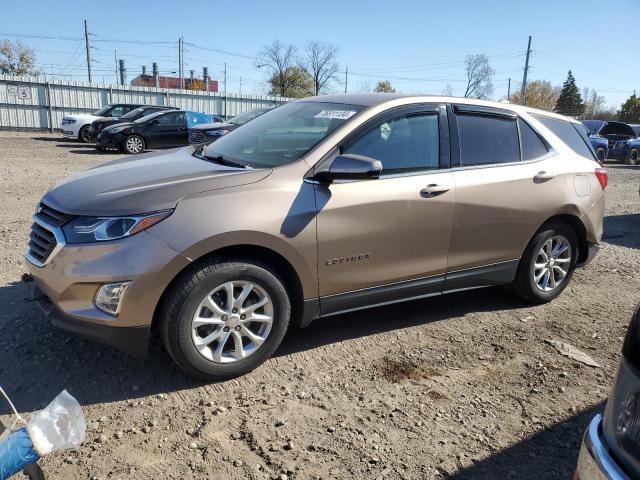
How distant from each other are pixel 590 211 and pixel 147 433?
4.17 meters

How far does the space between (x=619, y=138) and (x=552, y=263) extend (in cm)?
1965

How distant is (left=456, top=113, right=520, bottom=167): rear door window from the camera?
4.15 m

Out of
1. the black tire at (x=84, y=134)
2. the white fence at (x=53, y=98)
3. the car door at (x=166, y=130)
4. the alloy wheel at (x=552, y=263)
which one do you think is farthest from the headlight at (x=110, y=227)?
the white fence at (x=53, y=98)

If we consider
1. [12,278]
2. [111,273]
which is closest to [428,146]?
[111,273]

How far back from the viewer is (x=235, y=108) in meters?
31.3

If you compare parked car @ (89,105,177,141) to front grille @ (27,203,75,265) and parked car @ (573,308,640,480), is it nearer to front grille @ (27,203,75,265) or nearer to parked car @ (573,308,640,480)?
front grille @ (27,203,75,265)

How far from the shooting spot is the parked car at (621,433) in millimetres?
1555

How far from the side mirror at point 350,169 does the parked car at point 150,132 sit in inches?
587

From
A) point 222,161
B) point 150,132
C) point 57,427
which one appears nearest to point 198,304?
point 57,427

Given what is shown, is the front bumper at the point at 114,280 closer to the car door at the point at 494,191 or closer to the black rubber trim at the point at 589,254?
the car door at the point at 494,191

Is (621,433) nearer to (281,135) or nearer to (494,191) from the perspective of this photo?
(494,191)

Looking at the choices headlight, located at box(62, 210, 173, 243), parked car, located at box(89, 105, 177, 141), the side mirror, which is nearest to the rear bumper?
headlight, located at box(62, 210, 173, 243)

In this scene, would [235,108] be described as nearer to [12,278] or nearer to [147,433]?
[12,278]

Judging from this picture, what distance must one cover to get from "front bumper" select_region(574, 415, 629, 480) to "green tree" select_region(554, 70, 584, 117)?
81.8 meters
